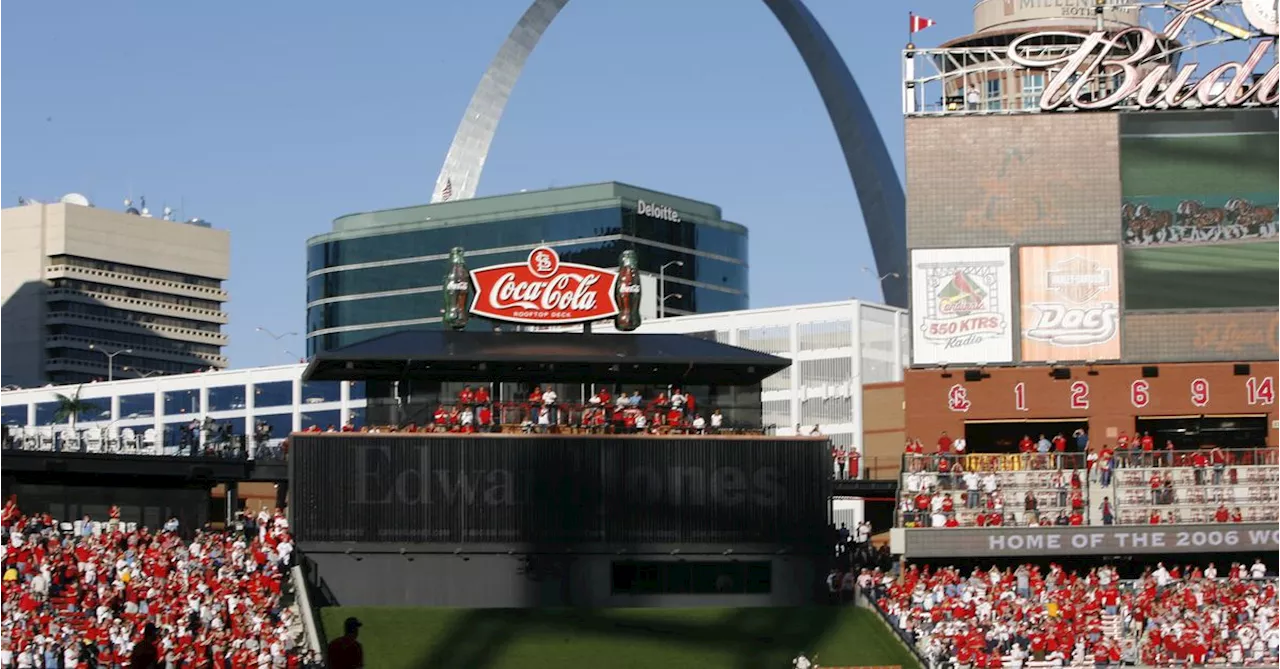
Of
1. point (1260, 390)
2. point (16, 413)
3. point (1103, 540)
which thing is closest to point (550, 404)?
point (1103, 540)

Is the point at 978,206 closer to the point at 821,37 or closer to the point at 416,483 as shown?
the point at 416,483

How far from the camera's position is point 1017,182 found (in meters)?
64.8

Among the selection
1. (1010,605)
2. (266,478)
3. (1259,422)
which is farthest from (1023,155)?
(266,478)

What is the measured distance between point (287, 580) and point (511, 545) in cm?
633

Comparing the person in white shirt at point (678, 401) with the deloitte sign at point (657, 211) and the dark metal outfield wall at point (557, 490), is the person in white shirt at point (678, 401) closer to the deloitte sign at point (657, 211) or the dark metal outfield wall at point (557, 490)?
the dark metal outfield wall at point (557, 490)

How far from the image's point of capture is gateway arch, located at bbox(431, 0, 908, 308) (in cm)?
12538

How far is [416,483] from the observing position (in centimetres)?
5906

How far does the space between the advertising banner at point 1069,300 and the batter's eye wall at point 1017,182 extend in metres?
0.51

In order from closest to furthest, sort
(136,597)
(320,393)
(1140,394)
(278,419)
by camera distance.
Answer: (136,597), (1140,394), (278,419), (320,393)

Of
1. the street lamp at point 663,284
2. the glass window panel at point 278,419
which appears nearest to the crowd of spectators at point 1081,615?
the glass window panel at point 278,419

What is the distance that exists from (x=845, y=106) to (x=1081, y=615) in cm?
7611

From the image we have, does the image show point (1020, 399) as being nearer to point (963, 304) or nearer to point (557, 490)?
point (963, 304)

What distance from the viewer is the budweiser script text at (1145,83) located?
64.4m

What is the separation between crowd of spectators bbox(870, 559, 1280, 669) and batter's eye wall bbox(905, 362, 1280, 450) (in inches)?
197
